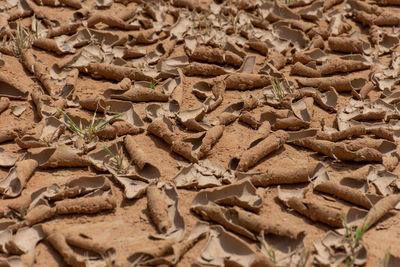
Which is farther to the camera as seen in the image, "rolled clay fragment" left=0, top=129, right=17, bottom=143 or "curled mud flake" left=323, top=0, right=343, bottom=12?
"curled mud flake" left=323, top=0, right=343, bottom=12

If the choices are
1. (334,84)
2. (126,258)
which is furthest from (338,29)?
(126,258)

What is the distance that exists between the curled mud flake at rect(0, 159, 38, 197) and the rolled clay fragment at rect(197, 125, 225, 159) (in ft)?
2.75

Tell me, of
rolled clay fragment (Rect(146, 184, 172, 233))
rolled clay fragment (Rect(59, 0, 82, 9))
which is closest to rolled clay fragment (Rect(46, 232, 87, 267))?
rolled clay fragment (Rect(146, 184, 172, 233))

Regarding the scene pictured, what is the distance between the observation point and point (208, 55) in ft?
11.2

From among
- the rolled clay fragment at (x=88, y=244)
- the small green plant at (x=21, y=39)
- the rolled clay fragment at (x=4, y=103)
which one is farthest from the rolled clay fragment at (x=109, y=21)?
the rolled clay fragment at (x=88, y=244)

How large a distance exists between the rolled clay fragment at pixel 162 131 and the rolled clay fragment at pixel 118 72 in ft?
1.74

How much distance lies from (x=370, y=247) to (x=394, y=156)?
686 mm

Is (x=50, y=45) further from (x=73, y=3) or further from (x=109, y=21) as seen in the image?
(x=73, y=3)

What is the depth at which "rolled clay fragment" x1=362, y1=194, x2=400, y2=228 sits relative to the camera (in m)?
2.27

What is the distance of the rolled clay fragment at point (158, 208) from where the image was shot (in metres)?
2.25

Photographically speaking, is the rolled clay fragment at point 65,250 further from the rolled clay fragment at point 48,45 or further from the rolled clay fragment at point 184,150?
the rolled clay fragment at point 48,45

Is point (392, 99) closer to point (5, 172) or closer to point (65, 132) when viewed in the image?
point (65, 132)

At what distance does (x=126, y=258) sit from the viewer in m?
2.10

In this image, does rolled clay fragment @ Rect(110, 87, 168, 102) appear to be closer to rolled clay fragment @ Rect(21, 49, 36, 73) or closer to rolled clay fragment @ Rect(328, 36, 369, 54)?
rolled clay fragment @ Rect(21, 49, 36, 73)
